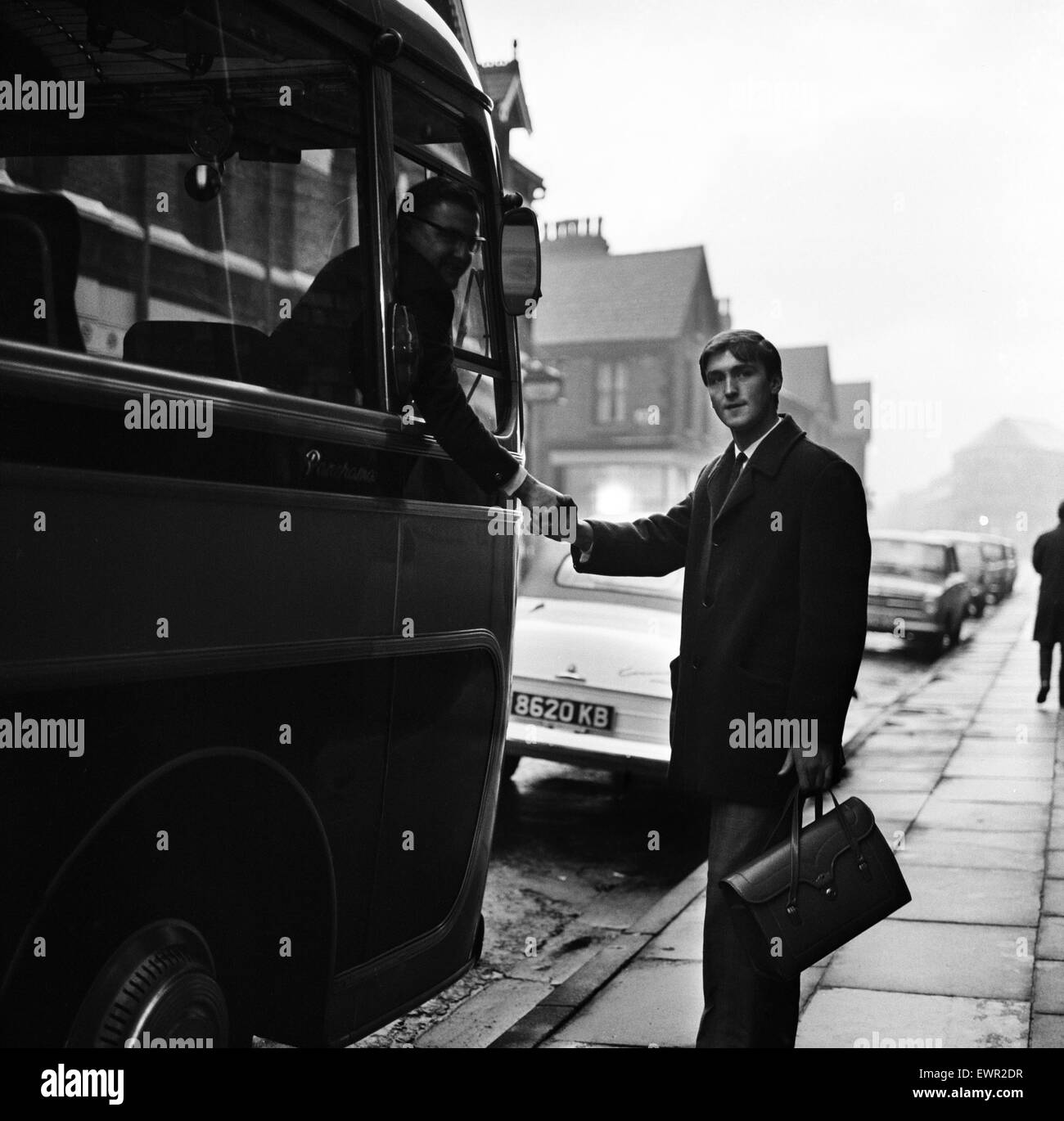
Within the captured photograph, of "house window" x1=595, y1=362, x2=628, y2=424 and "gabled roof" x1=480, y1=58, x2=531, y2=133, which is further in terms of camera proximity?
"house window" x1=595, y1=362, x2=628, y2=424

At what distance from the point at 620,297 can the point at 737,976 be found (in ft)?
133

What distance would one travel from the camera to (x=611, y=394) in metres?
41.8

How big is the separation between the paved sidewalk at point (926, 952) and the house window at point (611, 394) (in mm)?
32323

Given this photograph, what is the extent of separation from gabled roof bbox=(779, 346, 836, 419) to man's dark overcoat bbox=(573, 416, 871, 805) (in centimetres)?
6254

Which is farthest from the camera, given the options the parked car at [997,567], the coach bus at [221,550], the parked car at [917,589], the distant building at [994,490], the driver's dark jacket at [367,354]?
the distant building at [994,490]

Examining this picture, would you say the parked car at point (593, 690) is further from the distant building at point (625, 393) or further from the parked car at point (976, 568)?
the distant building at point (625, 393)

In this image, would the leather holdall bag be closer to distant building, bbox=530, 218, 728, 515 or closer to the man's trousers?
the man's trousers

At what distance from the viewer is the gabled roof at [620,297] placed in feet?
137

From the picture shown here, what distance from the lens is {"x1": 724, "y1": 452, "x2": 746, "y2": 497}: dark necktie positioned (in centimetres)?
373

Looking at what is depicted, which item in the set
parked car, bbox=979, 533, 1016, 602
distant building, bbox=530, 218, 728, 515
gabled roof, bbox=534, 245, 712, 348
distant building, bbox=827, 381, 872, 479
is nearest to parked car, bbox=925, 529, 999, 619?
parked car, bbox=979, 533, 1016, 602

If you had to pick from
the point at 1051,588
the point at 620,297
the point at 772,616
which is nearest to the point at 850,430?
the point at 620,297

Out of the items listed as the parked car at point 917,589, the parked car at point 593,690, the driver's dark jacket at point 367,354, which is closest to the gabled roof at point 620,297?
the parked car at point 917,589

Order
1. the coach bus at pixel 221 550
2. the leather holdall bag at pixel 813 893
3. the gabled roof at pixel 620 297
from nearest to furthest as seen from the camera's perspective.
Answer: the coach bus at pixel 221 550 < the leather holdall bag at pixel 813 893 < the gabled roof at pixel 620 297

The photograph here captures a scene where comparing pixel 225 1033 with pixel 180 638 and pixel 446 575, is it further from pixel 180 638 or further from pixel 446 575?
pixel 446 575
